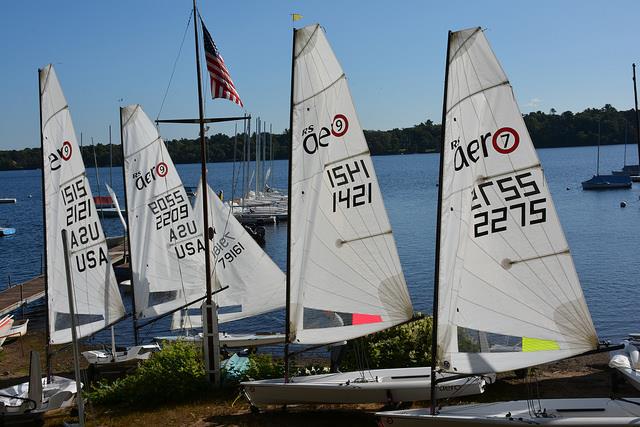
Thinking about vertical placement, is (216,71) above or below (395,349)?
above

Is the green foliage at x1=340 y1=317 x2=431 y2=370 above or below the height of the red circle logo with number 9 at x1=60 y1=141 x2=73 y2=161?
below

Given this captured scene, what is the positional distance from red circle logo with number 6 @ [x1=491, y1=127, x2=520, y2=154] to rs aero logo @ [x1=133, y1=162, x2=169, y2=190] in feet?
40.2

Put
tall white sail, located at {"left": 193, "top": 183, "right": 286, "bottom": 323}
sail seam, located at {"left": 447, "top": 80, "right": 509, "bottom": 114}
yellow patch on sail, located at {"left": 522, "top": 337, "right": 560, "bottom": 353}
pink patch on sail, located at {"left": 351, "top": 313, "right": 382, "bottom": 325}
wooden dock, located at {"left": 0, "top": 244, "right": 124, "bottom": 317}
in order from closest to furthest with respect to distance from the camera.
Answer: sail seam, located at {"left": 447, "top": 80, "right": 509, "bottom": 114} → yellow patch on sail, located at {"left": 522, "top": 337, "right": 560, "bottom": 353} → pink patch on sail, located at {"left": 351, "top": 313, "right": 382, "bottom": 325} → tall white sail, located at {"left": 193, "top": 183, "right": 286, "bottom": 323} → wooden dock, located at {"left": 0, "top": 244, "right": 124, "bottom": 317}

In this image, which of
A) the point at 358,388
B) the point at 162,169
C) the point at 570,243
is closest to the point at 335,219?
the point at 358,388

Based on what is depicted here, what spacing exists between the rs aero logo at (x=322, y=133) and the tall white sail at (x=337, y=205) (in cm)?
2

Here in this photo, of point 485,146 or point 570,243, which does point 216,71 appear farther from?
point 570,243

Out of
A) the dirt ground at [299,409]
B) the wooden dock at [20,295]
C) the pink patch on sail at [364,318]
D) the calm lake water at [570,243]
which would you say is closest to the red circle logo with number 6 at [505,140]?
the pink patch on sail at [364,318]

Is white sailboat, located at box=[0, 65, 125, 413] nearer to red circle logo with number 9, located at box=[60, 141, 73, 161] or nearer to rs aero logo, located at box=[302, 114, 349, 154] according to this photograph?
red circle logo with number 9, located at box=[60, 141, 73, 161]

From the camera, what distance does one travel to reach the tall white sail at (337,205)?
47.4 ft

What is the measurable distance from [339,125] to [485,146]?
3.44m

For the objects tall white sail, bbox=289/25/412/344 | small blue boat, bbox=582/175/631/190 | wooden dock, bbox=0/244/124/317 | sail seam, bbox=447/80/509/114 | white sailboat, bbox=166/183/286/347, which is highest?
small blue boat, bbox=582/175/631/190

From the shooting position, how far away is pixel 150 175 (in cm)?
2172

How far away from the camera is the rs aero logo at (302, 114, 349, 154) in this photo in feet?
47.4

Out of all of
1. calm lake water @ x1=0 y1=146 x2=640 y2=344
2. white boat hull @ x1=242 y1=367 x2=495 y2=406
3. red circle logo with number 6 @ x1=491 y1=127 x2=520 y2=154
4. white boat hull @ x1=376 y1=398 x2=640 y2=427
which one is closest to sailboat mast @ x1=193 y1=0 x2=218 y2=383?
white boat hull @ x1=242 y1=367 x2=495 y2=406
